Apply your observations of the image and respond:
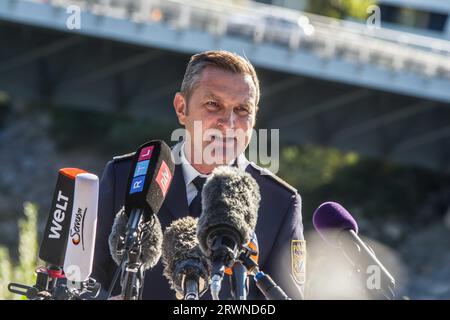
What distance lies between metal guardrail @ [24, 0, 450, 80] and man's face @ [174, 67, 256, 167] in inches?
933

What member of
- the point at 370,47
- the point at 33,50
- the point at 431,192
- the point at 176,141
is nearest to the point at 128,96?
the point at 33,50

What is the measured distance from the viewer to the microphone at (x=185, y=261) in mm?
3623

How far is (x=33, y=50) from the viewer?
27516mm

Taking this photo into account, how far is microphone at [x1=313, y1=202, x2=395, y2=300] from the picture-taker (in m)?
3.82

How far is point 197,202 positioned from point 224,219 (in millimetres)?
1133

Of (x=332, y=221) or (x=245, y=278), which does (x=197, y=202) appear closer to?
(x=332, y=221)

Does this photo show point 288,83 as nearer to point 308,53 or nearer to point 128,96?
point 308,53

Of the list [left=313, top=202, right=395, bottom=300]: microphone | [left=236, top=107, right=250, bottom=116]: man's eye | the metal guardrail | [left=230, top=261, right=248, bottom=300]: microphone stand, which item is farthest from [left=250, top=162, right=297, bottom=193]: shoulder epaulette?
the metal guardrail

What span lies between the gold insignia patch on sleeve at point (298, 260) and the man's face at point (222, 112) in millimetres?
458

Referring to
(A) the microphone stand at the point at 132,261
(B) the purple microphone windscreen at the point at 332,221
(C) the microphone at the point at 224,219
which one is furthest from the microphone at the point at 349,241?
(A) the microphone stand at the point at 132,261

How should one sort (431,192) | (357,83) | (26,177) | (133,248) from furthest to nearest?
(26,177)
(431,192)
(357,83)
(133,248)

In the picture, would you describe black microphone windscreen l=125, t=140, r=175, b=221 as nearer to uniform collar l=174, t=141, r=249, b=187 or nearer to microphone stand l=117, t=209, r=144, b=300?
microphone stand l=117, t=209, r=144, b=300

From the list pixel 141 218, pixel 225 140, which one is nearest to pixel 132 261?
pixel 141 218
